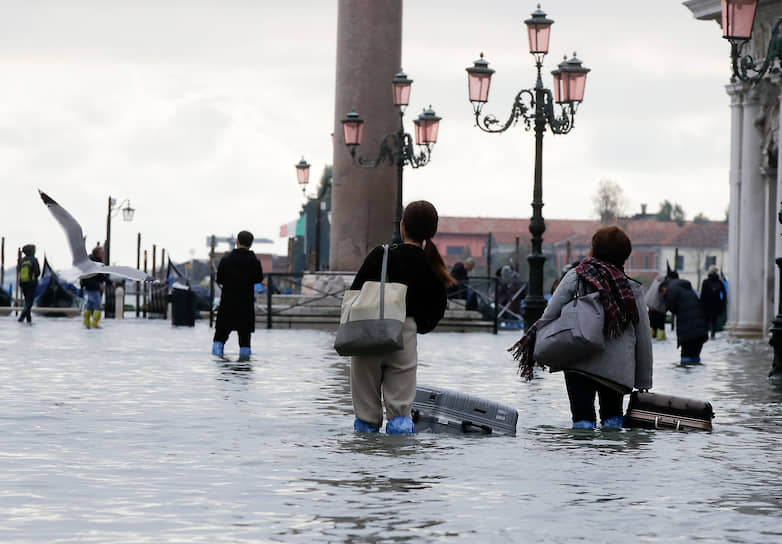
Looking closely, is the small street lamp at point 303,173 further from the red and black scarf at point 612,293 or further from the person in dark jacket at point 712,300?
the red and black scarf at point 612,293

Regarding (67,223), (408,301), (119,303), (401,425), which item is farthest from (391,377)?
(119,303)

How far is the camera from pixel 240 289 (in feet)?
60.2

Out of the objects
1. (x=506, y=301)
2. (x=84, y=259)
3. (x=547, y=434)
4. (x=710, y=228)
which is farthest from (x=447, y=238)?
(x=547, y=434)

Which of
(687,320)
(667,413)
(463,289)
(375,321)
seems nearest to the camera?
(375,321)

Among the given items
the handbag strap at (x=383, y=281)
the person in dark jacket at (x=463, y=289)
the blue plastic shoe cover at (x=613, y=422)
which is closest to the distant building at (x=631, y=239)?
the person in dark jacket at (x=463, y=289)

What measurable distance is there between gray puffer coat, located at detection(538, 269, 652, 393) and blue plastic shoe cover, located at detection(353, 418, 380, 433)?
1155 millimetres

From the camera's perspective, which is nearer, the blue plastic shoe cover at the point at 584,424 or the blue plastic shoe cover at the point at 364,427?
the blue plastic shoe cover at the point at 364,427

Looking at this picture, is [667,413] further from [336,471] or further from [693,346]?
[693,346]

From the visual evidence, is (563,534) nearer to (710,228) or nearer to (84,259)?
(84,259)

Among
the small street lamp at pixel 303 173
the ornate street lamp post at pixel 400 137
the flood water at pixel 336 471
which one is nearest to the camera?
the flood water at pixel 336 471

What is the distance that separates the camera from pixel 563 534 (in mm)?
5895

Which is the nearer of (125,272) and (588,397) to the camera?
(588,397)

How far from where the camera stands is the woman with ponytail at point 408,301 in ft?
29.2

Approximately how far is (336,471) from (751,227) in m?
24.2
